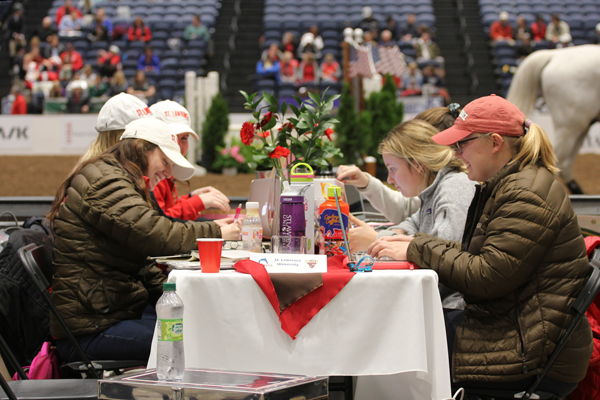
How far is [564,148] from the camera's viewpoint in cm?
726

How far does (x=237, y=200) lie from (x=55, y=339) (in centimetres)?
232

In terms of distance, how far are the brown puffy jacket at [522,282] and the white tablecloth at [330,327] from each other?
0.16 metres

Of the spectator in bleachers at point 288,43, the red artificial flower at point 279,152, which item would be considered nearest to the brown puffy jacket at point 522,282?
the red artificial flower at point 279,152

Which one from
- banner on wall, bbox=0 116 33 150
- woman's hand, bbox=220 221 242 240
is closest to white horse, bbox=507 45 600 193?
woman's hand, bbox=220 221 242 240

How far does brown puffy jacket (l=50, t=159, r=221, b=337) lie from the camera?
6.41 ft

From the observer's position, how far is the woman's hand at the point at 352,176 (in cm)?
256

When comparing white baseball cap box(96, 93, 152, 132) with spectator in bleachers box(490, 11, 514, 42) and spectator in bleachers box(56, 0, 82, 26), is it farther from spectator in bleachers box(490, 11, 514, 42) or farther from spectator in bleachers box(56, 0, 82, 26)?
spectator in bleachers box(56, 0, 82, 26)

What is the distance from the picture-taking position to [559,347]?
1658 mm

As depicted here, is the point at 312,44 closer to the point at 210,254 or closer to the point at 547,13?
the point at 547,13

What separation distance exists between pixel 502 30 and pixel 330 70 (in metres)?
5.00

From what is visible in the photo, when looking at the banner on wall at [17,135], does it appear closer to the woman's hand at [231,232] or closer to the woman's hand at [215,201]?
the woman's hand at [215,201]

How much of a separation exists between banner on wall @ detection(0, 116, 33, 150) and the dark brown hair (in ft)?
32.3

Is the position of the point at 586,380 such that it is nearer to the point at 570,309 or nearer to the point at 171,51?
the point at 570,309

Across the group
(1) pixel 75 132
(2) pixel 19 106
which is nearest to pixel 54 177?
(1) pixel 75 132
